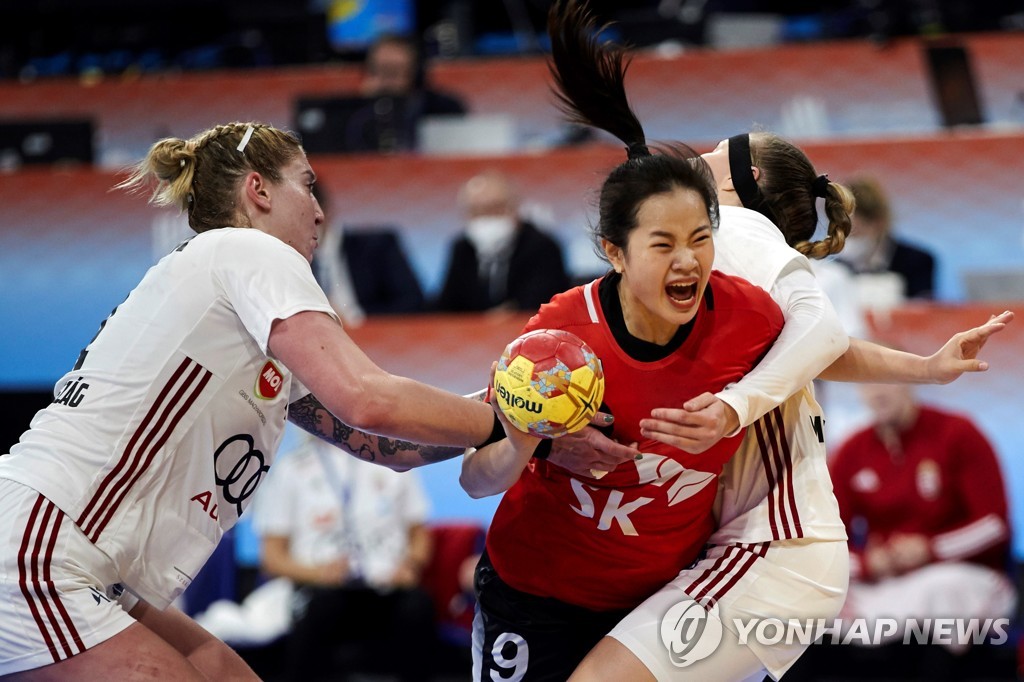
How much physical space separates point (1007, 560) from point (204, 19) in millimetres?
9724

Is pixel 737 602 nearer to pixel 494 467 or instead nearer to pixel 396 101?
pixel 494 467

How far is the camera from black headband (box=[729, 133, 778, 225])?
3.54m

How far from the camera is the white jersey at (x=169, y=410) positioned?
2.87 m

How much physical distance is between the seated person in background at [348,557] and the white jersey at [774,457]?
3255 millimetres

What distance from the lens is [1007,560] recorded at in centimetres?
593

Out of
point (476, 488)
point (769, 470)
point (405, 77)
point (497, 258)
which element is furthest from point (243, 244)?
point (405, 77)

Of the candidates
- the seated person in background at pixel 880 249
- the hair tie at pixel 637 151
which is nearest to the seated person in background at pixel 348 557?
the seated person in background at pixel 880 249

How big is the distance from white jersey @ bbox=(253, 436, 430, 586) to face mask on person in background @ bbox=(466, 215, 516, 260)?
147 centimetres

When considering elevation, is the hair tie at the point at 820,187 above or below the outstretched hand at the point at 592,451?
above

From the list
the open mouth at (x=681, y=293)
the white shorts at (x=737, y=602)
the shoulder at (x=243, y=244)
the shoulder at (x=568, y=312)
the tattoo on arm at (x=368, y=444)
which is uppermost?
the shoulder at (x=243, y=244)

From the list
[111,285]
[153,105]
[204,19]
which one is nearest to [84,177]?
[111,285]

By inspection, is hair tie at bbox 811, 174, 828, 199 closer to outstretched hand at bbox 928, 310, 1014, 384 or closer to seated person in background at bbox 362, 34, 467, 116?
outstretched hand at bbox 928, 310, 1014, 384

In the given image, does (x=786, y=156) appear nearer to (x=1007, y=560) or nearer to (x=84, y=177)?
(x=1007, y=560)

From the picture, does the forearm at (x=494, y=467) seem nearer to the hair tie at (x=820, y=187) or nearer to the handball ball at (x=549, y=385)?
the handball ball at (x=549, y=385)
